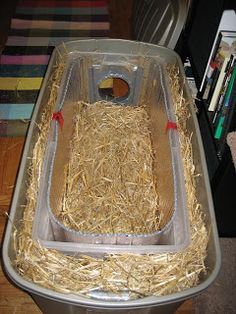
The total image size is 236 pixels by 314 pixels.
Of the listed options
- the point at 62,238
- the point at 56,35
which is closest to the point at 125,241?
the point at 62,238

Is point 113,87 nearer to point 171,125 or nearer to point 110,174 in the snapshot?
point 110,174

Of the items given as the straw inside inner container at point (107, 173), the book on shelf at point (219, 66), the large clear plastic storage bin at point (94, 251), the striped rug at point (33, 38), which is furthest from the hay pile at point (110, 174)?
the striped rug at point (33, 38)

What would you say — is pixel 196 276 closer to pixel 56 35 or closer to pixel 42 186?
pixel 42 186

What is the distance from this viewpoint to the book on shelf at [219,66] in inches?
42.4

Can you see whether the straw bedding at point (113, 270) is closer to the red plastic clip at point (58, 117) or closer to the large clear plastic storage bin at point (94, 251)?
the large clear plastic storage bin at point (94, 251)

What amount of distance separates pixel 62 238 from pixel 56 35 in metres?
1.73

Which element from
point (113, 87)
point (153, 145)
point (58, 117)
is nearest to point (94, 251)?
point (58, 117)

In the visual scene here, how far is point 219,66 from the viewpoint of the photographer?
112cm

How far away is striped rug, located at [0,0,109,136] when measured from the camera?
168 centimetres

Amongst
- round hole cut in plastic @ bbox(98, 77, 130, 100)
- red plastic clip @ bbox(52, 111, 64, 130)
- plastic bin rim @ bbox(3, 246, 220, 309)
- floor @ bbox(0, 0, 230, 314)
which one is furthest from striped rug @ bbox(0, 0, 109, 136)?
plastic bin rim @ bbox(3, 246, 220, 309)

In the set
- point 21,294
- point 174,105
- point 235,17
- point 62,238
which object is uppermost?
point 235,17

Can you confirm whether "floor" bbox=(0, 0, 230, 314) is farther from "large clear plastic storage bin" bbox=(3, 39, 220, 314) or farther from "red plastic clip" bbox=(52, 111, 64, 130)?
"red plastic clip" bbox=(52, 111, 64, 130)

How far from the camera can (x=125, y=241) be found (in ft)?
2.57

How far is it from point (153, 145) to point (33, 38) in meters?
1.36
